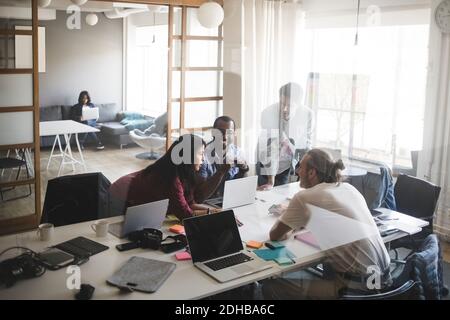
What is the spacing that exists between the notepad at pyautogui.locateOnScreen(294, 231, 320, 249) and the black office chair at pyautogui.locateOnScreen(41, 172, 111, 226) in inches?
47.8

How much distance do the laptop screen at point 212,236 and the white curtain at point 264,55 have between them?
2.91m

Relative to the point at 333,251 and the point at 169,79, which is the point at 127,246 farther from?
the point at 169,79

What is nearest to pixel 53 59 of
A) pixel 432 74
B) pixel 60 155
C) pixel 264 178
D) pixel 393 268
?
pixel 60 155

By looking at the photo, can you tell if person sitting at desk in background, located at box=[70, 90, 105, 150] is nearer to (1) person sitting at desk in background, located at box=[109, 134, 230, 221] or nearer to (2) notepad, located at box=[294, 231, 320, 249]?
(1) person sitting at desk in background, located at box=[109, 134, 230, 221]

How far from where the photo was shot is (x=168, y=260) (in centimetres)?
221

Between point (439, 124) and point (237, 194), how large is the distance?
218 centimetres

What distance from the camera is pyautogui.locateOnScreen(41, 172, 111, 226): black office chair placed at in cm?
288

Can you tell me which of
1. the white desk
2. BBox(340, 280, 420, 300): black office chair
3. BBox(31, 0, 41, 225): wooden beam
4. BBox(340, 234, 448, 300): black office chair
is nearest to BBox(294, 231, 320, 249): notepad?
BBox(340, 234, 448, 300): black office chair

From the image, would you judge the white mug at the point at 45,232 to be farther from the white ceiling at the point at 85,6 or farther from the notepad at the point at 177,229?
the white ceiling at the point at 85,6

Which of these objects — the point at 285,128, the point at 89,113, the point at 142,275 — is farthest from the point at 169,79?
the point at 142,275

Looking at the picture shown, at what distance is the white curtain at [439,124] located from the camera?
4.02 metres
